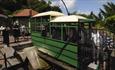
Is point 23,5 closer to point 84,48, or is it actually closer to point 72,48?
point 72,48

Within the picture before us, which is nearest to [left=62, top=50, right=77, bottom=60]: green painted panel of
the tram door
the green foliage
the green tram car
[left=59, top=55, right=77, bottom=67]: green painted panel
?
the green tram car

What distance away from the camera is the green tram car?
36.2 ft

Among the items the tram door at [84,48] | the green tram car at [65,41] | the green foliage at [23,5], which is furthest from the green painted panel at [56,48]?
the green foliage at [23,5]

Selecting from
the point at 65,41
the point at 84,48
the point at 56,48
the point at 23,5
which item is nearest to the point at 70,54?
the point at 65,41

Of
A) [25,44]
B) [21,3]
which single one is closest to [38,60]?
[25,44]

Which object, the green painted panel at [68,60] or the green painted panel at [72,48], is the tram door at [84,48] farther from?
the green painted panel at [68,60]

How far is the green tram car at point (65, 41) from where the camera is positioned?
1102 cm

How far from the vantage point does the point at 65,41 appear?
12234mm

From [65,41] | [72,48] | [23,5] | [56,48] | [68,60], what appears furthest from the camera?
[23,5]

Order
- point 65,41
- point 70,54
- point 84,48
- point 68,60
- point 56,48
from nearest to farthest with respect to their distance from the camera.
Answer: point 84,48 → point 70,54 → point 68,60 → point 65,41 → point 56,48

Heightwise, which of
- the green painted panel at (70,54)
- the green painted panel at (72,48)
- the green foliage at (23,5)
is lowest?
the green painted panel at (70,54)

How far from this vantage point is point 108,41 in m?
10.8

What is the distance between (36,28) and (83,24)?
22.2ft

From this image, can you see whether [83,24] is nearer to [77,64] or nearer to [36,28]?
[77,64]
